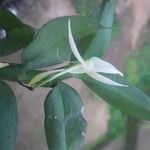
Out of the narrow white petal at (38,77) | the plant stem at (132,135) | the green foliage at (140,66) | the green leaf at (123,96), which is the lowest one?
the plant stem at (132,135)

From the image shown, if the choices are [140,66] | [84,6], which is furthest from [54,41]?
[140,66]

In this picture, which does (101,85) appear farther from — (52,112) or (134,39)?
(134,39)

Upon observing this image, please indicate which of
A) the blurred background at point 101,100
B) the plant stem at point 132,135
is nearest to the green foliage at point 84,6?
the blurred background at point 101,100

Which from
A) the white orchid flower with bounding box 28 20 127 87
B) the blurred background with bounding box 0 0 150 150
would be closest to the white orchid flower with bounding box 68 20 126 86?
the white orchid flower with bounding box 28 20 127 87

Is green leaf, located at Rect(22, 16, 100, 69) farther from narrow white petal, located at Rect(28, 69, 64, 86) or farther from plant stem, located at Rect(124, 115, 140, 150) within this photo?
plant stem, located at Rect(124, 115, 140, 150)

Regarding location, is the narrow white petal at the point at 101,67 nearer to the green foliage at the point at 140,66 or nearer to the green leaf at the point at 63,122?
the green leaf at the point at 63,122
